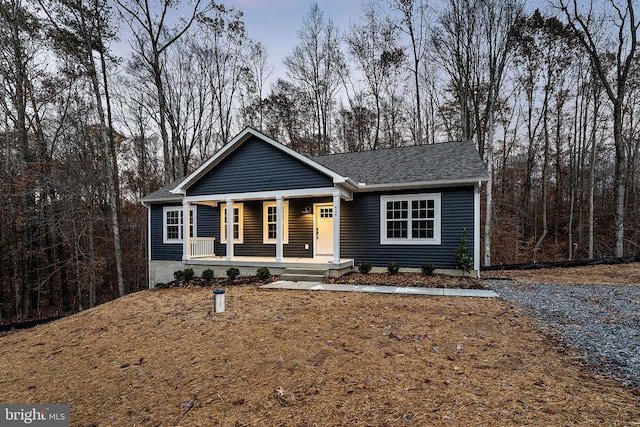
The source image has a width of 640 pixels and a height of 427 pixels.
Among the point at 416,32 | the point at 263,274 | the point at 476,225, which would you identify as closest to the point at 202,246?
the point at 263,274

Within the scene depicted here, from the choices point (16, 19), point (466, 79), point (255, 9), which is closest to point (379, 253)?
point (466, 79)

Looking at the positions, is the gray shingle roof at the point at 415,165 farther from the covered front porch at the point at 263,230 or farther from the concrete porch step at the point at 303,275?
the concrete porch step at the point at 303,275

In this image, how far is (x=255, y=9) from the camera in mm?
17859

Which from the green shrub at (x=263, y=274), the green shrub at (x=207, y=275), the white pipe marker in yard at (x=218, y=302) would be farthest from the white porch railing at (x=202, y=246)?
the white pipe marker in yard at (x=218, y=302)

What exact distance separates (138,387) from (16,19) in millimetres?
16729

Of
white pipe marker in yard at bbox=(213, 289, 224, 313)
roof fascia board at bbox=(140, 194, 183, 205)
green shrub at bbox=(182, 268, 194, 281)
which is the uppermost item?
roof fascia board at bbox=(140, 194, 183, 205)

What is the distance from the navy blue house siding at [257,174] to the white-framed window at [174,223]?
196cm

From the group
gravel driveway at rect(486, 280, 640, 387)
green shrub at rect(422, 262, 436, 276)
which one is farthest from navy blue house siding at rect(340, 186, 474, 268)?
gravel driveway at rect(486, 280, 640, 387)

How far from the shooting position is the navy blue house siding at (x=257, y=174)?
10.5m

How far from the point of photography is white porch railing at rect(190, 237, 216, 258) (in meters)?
12.2

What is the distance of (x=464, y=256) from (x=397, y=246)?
2033mm

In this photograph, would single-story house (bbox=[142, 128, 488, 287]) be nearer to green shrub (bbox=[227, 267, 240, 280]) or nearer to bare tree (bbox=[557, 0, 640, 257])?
green shrub (bbox=[227, 267, 240, 280])

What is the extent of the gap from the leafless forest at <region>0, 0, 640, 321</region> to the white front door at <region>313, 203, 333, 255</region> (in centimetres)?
764

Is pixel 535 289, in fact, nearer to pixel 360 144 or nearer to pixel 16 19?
pixel 360 144
